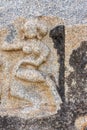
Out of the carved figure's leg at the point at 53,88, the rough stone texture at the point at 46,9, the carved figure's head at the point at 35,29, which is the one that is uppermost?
the rough stone texture at the point at 46,9

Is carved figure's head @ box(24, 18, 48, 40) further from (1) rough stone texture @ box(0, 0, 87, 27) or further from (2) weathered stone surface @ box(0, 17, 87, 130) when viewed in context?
(1) rough stone texture @ box(0, 0, 87, 27)

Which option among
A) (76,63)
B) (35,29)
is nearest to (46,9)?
(35,29)

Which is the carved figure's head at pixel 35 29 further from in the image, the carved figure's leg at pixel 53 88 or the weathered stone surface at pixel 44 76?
the carved figure's leg at pixel 53 88

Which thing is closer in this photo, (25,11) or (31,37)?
(31,37)

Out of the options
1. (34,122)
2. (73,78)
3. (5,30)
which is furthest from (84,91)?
(5,30)

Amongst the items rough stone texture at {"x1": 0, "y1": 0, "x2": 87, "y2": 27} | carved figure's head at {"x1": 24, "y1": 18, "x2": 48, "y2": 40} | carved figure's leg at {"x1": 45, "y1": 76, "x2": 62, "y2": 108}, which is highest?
rough stone texture at {"x1": 0, "y1": 0, "x2": 87, "y2": 27}

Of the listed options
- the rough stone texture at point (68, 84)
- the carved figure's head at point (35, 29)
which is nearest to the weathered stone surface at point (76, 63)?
the rough stone texture at point (68, 84)

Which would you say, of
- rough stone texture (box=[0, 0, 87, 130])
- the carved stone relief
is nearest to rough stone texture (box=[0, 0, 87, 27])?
rough stone texture (box=[0, 0, 87, 130])

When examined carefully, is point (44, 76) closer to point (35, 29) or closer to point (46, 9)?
point (35, 29)

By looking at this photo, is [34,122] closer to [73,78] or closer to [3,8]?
[73,78]
